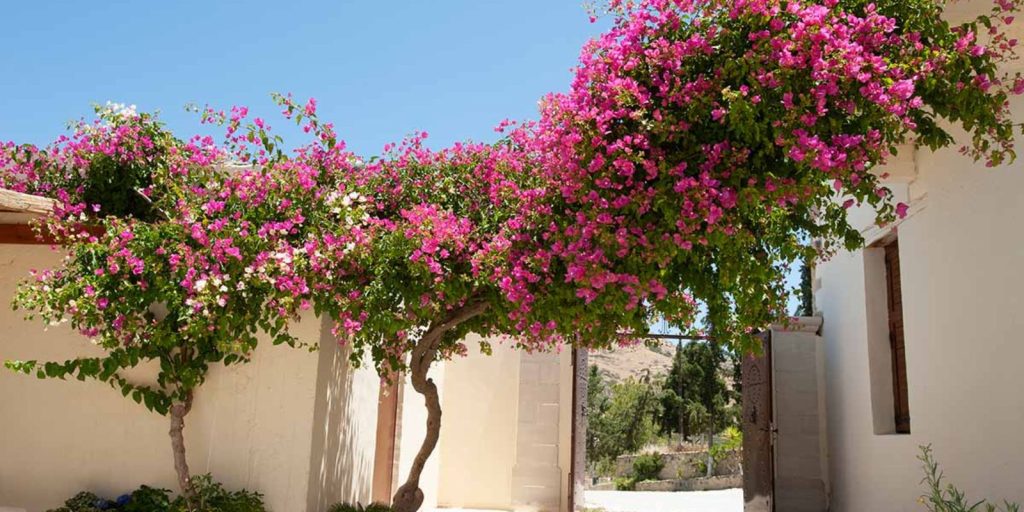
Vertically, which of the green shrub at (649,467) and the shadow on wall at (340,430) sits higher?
the shadow on wall at (340,430)

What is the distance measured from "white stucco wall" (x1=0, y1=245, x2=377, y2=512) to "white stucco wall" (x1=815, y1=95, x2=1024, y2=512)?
4.57m

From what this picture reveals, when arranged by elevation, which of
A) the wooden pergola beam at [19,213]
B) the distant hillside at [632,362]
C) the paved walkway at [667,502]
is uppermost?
the distant hillside at [632,362]

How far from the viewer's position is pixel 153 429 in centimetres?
630

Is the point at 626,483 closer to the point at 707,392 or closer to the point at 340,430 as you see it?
the point at 707,392

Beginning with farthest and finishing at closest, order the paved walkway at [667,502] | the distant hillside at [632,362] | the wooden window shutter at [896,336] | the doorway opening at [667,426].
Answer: the distant hillside at [632,362] < the doorway opening at [667,426] < the paved walkway at [667,502] < the wooden window shutter at [896,336]

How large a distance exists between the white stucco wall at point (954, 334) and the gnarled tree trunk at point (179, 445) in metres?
5.37

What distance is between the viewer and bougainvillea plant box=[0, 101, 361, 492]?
5.53 metres

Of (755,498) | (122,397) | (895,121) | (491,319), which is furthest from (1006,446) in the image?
(122,397)

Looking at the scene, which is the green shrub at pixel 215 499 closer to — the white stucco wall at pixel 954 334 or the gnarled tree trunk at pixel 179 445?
the gnarled tree trunk at pixel 179 445

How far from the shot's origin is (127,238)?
569cm

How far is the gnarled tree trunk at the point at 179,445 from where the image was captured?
5930 millimetres

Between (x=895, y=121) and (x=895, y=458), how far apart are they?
15.2ft

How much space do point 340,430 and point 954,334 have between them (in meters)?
4.69

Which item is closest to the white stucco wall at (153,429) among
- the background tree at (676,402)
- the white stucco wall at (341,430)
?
the white stucco wall at (341,430)
